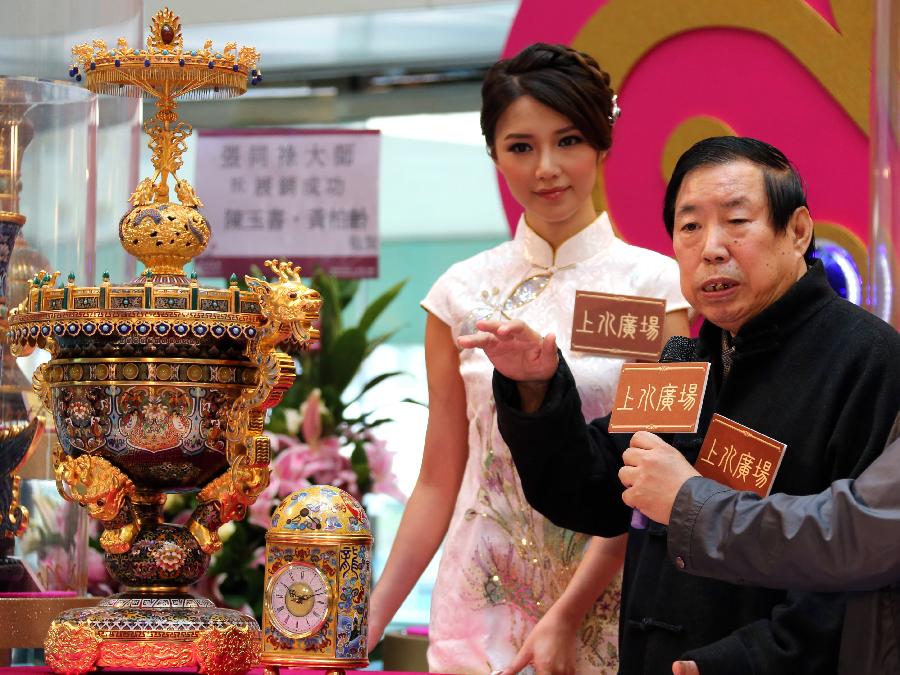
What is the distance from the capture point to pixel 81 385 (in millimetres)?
1620

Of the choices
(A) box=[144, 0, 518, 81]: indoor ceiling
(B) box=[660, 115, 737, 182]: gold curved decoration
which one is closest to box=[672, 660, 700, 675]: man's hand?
(B) box=[660, 115, 737, 182]: gold curved decoration

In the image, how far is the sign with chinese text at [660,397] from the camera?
1.47 m

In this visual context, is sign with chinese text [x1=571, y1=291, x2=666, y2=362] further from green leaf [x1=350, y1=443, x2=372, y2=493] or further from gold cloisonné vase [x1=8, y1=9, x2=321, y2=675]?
green leaf [x1=350, y1=443, x2=372, y2=493]

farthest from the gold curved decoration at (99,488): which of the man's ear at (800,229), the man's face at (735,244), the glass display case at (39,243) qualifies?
the man's ear at (800,229)

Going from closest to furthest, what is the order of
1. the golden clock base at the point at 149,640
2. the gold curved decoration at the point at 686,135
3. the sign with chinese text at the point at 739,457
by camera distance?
the sign with chinese text at the point at 739,457
the golden clock base at the point at 149,640
the gold curved decoration at the point at 686,135

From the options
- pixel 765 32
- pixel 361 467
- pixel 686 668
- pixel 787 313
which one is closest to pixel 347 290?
pixel 361 467

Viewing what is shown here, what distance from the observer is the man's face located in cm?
160

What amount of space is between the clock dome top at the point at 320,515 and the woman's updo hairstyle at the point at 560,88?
0.84 m

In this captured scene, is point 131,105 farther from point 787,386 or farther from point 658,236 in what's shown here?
point 787,386

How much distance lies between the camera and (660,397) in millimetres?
1498

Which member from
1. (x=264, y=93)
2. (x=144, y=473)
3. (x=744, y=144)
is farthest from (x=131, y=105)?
(x=264, y=93)

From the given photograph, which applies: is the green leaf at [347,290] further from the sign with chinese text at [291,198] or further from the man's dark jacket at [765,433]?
the man's dark jacket at [765,433]

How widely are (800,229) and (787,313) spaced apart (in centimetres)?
11

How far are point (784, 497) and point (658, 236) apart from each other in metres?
1.69
